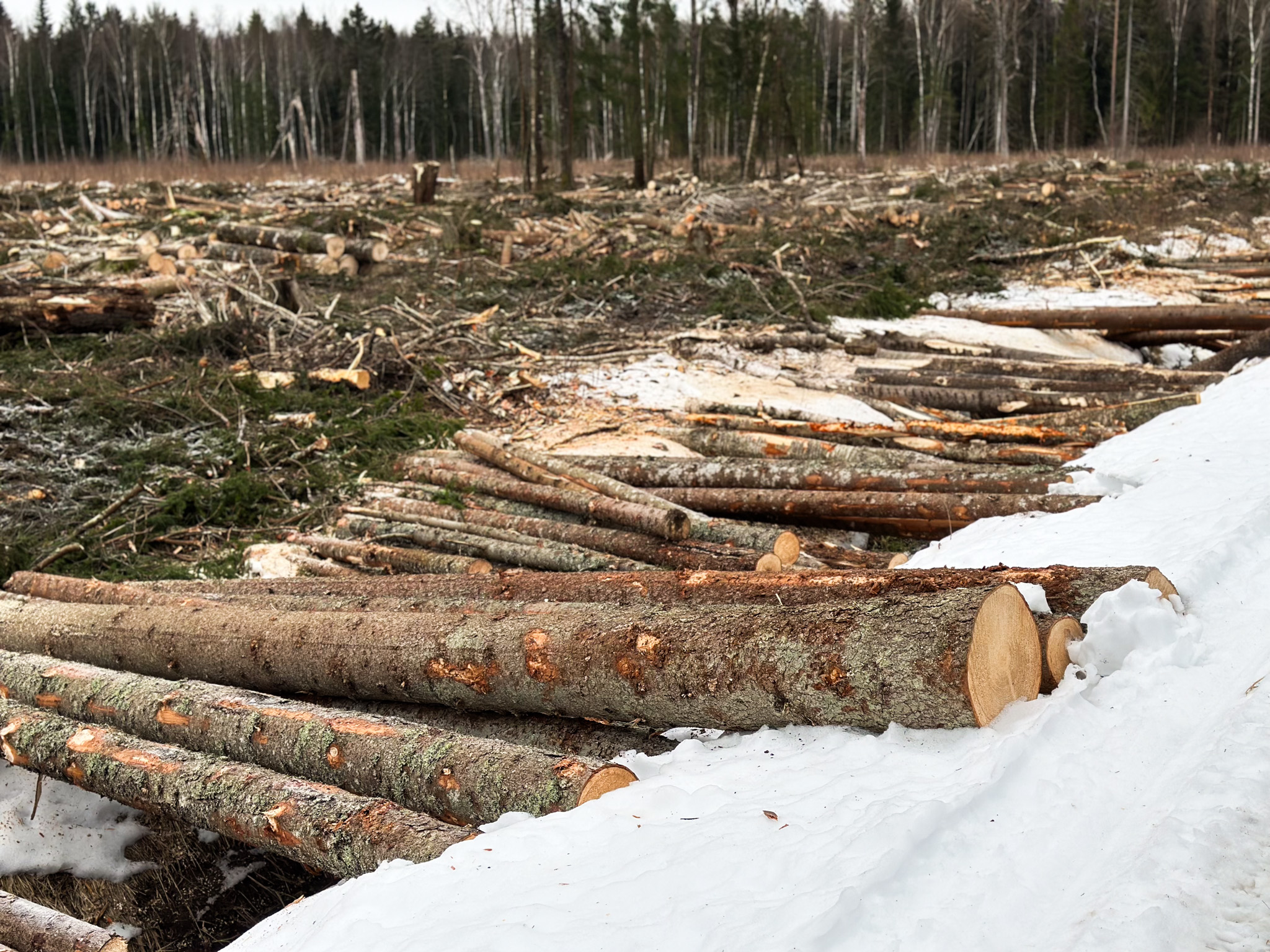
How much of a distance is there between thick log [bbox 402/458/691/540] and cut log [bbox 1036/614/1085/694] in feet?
8.44

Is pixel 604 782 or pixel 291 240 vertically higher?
pixel 291 240

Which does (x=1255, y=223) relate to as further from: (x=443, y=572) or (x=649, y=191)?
(x=443, y=572)

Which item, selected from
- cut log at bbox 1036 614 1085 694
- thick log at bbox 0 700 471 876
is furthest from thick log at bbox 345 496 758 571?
thick log at bbox 0 700 471 876

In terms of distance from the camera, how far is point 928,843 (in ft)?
9.62

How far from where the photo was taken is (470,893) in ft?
9.51

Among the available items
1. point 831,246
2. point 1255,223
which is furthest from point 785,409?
point 1255,223

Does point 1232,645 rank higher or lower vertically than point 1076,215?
lower

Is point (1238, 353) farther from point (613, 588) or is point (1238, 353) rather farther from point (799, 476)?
point (613, 588)

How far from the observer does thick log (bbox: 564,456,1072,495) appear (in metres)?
6.83

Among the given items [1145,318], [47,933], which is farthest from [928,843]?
[1145,318]

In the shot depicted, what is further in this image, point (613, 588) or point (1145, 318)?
Result: point (1145, 318)

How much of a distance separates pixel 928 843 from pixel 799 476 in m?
4.30

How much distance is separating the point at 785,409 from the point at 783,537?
11.2 feet

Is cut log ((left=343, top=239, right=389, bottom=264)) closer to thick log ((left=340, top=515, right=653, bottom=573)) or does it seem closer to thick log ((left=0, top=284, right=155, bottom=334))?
thick log ((left=0, top=284, right=155, bottom=334))
